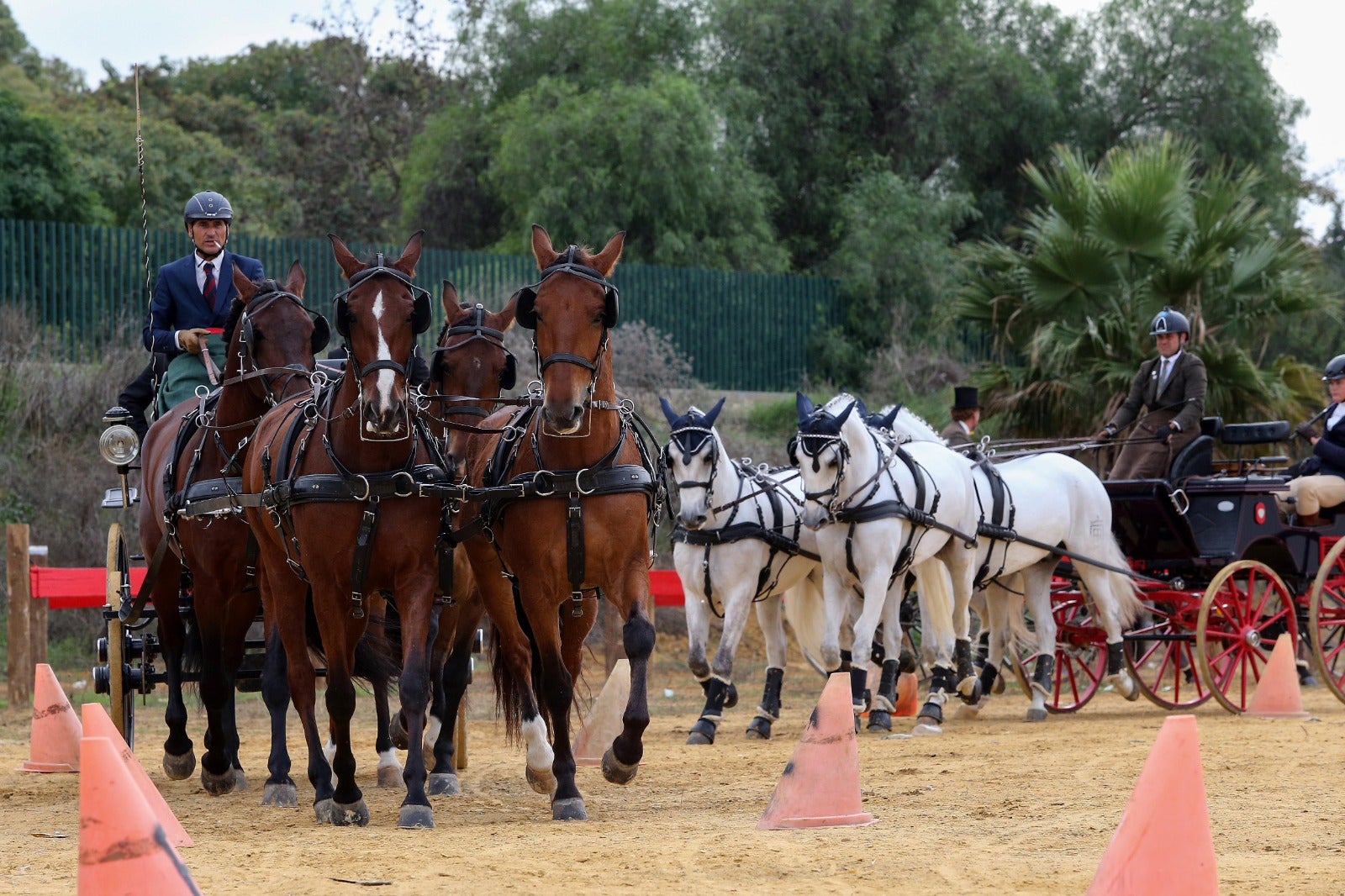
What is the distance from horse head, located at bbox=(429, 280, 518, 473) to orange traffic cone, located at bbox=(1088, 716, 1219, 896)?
178 inches

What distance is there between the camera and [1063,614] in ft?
45.9

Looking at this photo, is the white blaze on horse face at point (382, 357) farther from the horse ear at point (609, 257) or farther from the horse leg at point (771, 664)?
the horse leg at point (771, 664)

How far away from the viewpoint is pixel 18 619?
42.8 feet

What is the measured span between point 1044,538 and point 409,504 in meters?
6.94

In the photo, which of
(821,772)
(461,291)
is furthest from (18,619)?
(821,772)

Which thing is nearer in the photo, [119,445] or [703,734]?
→ [119,445]

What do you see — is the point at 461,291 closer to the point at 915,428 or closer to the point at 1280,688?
the point at 915,428

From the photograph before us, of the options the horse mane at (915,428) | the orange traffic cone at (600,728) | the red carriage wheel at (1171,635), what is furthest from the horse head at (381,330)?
the red carriage wheel at (1171,635)

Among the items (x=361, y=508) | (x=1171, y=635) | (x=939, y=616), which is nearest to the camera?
(x=361, y=508)

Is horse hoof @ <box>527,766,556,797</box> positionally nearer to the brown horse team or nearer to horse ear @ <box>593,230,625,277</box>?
the brown horse team

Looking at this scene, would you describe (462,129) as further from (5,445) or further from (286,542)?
(286,542)

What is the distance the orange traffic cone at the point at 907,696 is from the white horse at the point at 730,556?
129 centimetres

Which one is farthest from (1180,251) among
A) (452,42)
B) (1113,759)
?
(452,42)

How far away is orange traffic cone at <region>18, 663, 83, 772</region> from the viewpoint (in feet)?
30.5
